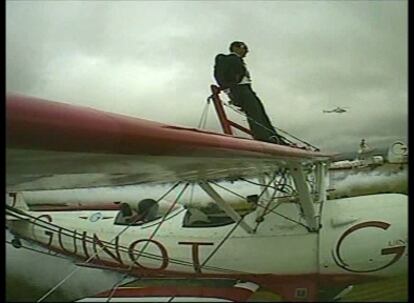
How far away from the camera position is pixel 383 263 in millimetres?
2766

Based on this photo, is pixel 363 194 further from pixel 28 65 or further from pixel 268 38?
pixel 28 65

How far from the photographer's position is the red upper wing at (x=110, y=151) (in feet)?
7.16

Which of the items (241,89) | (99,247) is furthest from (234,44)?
(99,247)

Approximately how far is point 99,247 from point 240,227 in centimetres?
49

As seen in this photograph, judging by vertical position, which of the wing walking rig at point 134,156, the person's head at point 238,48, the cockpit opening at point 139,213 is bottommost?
the cockpit opening at point 139,213

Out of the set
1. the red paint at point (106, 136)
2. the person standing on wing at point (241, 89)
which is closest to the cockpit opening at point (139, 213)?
the red paint at point (106, 136)

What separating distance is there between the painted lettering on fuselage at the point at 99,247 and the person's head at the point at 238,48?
67cm

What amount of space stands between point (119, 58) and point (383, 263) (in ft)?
3.80

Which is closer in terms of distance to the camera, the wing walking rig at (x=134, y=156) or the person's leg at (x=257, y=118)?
the wing walking rig at (x=134, y=156)

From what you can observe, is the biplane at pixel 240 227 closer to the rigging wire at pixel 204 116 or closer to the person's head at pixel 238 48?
the rigging wire at pixel 204 116

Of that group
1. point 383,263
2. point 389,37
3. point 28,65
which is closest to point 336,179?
point 383,263

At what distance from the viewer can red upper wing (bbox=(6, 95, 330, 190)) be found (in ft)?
7.16

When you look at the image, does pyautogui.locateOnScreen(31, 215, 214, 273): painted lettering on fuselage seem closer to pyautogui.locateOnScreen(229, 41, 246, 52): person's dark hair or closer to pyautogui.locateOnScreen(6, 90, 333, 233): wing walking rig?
pyautogui.locateOnScreen(6, 90, 333, 233): wing walking rig

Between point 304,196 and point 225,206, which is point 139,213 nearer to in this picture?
point 225,206
